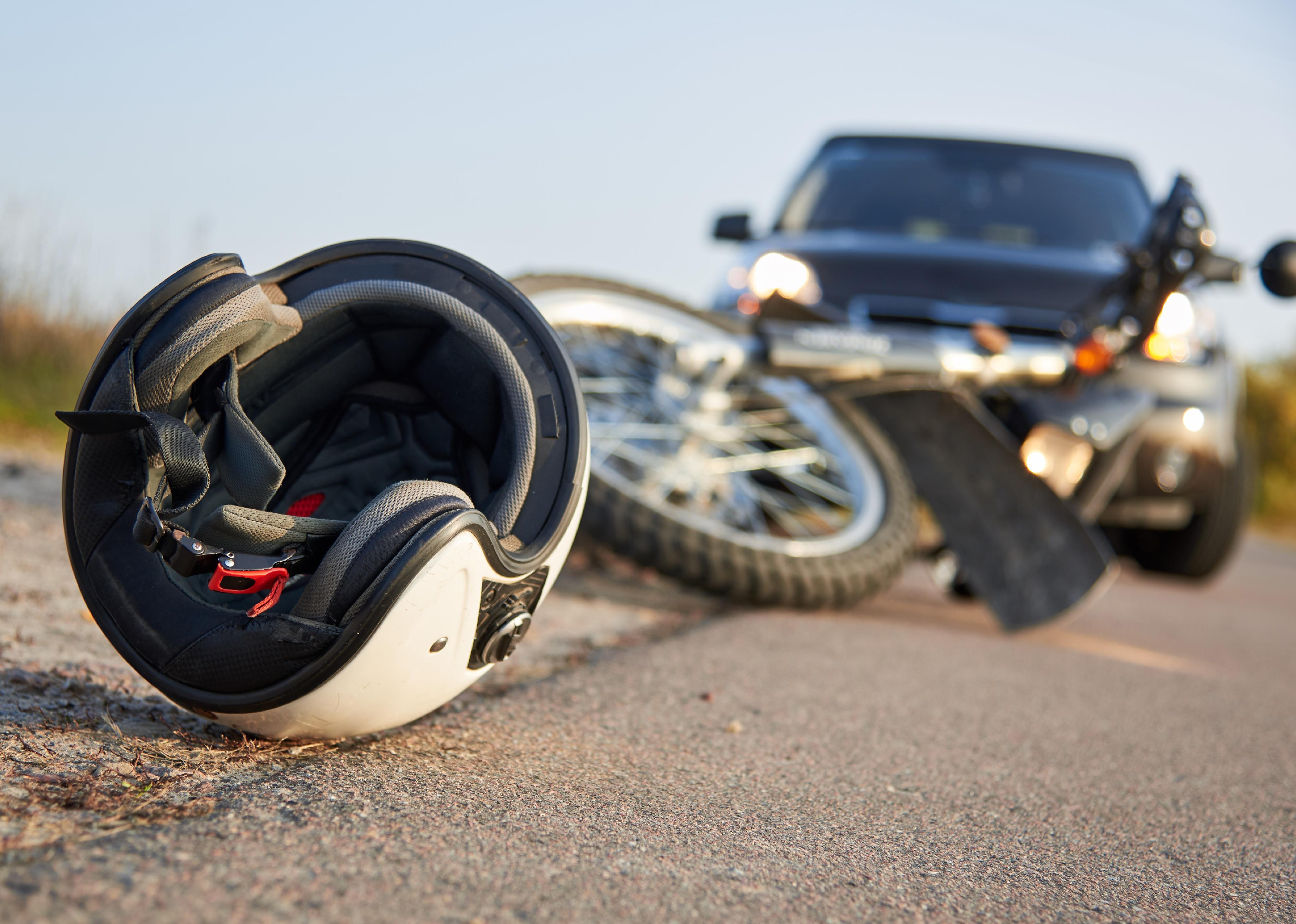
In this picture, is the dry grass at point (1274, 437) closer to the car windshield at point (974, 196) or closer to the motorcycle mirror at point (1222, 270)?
the car windshield at point (974, 196)

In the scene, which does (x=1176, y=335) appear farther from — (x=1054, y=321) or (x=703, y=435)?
(x=703, y=435)

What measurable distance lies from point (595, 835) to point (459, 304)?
2.61 feet

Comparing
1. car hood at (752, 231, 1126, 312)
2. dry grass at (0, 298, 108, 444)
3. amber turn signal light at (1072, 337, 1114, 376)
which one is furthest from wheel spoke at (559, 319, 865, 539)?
dry grass at (0, 298, 108, 444)

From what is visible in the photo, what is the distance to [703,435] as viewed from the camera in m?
3.32

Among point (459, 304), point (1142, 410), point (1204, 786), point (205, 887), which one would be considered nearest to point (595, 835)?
point (205, 887)

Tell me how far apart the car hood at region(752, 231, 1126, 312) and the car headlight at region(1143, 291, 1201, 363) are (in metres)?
0.23

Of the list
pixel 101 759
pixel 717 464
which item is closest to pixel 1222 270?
pixel 717 464

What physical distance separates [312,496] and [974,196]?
3.71 m

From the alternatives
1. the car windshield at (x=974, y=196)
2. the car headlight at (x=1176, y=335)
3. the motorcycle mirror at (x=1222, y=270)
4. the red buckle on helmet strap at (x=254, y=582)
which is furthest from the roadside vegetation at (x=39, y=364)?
the motorcycle mirror at (x=1222, y=270)

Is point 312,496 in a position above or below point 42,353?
above

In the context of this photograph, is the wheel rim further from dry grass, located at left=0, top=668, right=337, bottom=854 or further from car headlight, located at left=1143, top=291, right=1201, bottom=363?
dry grass, located at left=0, top=668, right=337, bottom=854

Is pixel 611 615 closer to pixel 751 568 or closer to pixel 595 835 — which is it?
pixel 751 568

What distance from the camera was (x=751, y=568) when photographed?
2943 millimetres

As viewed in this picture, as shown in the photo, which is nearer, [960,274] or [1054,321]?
[1054,321]
